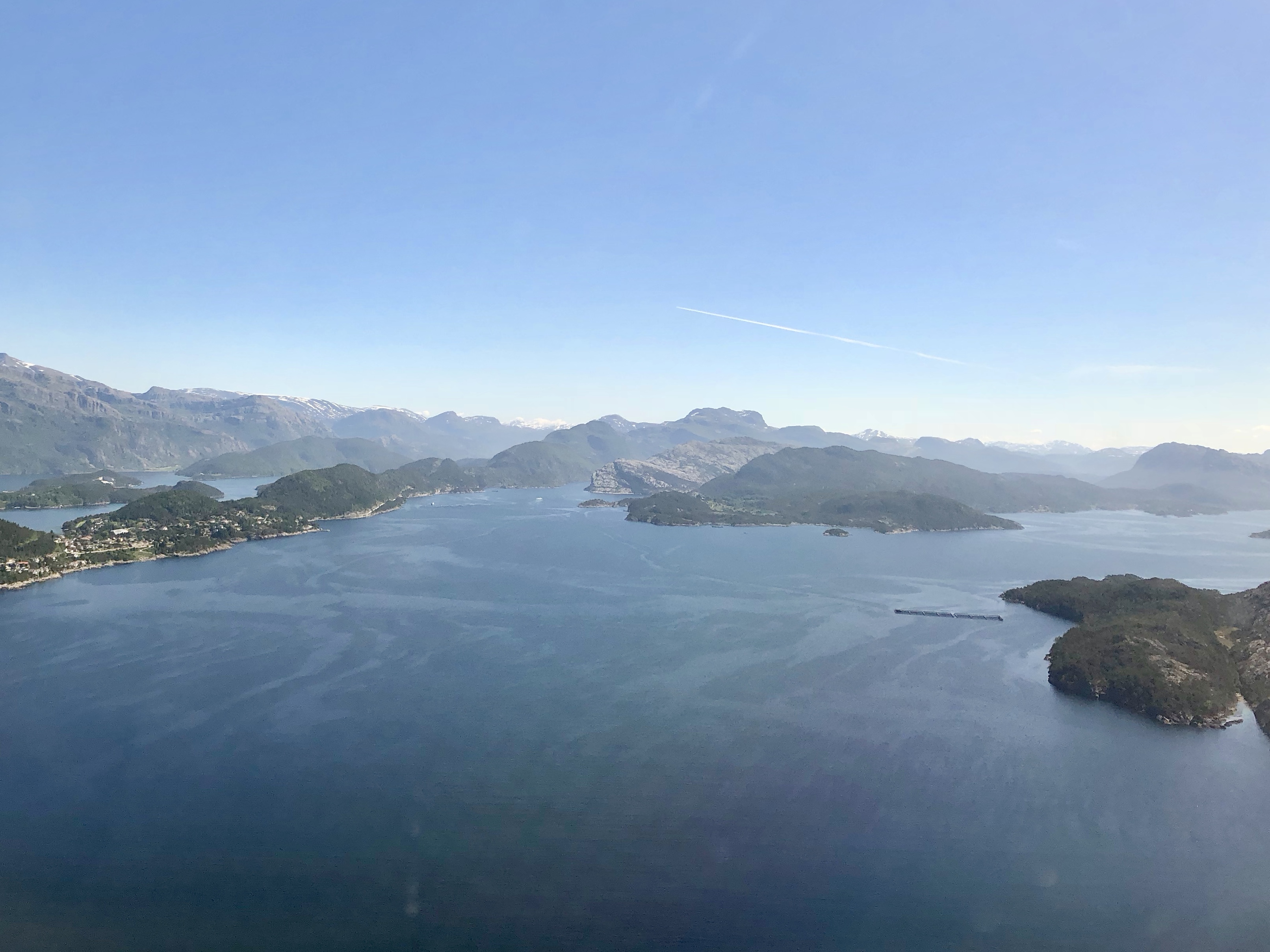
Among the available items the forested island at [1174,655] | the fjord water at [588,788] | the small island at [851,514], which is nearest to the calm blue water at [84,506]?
the fjord water at [588,788]

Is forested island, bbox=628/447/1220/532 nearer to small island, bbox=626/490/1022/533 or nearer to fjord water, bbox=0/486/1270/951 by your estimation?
small island, bbox=626/490/1022/533

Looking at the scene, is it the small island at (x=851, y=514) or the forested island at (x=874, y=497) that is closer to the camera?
the small island at (x=851, y=514)

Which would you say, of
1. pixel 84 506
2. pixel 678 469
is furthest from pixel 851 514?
pixel 84 506

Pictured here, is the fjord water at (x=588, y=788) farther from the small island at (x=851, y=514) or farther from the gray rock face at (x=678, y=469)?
the gray rock face at (x=678, y=469)

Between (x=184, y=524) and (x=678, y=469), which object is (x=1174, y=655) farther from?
(x=678, y=469)

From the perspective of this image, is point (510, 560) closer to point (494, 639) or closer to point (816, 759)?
point (494, 639)

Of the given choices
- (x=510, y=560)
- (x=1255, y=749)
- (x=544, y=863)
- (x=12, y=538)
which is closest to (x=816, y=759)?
(x=544, y=863)
